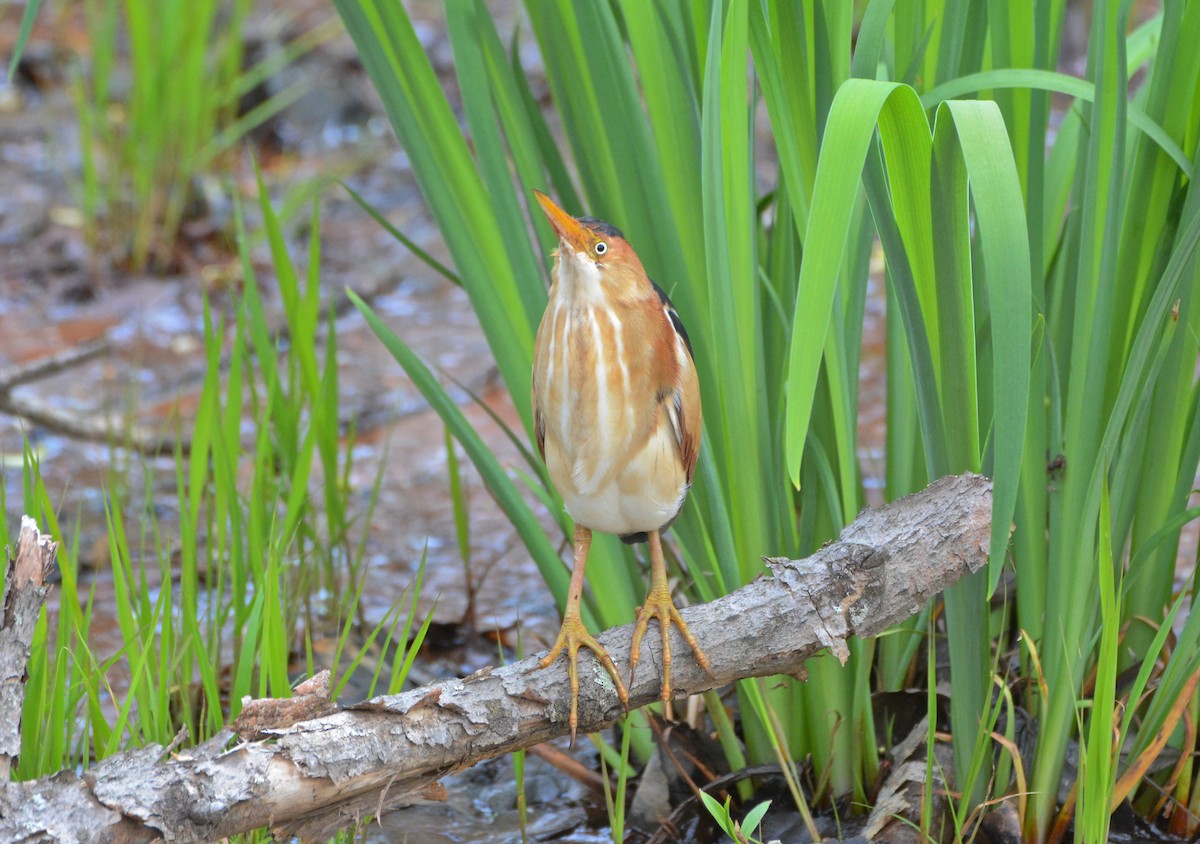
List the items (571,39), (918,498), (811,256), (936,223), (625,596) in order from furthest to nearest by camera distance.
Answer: (625,596) < (571,39) < (918,498) < (936,223) < (811,256)

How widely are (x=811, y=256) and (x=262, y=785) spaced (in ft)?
2.69

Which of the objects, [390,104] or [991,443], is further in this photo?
[390,104]

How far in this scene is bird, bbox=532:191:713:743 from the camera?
5.61 feet

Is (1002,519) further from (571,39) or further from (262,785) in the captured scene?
(571,39)

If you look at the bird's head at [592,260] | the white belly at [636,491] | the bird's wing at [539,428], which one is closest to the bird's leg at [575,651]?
the white belly at [636,491]

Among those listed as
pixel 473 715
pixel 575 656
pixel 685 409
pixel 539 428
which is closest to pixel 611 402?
pixel 685 409

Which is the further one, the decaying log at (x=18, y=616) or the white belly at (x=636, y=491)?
the white belly at (x=636, y=491)

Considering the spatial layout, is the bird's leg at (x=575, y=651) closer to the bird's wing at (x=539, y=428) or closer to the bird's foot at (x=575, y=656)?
the bird's foot at (x=575, y=656)

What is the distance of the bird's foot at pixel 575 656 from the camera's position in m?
1.67

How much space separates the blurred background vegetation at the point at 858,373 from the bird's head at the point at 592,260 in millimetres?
113

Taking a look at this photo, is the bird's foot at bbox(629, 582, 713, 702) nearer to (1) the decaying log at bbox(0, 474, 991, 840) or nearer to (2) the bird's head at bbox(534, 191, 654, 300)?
(1) the decaying log at bbox(0, 474, 991, 840)

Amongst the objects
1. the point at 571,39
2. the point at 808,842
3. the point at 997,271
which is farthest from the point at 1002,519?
the point at 571,39

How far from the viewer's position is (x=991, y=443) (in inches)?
68.2

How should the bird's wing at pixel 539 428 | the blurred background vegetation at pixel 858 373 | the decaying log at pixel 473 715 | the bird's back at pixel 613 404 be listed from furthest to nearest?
the bird's wing at pixel 539 428
the bird's back at pixel 613 404
the blurred background vegetation at pixel 858 373
the decaying log at pixel 473 715
